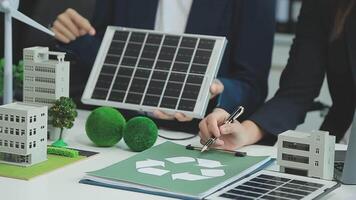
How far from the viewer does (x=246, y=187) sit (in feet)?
4.23

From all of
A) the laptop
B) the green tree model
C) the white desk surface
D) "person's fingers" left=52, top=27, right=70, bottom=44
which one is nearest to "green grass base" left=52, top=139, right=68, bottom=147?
the green tree model

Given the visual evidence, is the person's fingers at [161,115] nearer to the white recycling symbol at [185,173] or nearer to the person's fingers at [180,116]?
the person's fingers at [180,116]

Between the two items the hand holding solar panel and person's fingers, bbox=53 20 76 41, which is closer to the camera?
the hand holding solar panel

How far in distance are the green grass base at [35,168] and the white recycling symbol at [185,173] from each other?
6.8 inches

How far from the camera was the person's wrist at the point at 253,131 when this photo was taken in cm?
169

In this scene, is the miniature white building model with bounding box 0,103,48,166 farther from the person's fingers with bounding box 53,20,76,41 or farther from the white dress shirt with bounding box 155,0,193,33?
the white dress shirt with bounding box 155,0,193,33

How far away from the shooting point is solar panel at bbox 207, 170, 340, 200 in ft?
4.07

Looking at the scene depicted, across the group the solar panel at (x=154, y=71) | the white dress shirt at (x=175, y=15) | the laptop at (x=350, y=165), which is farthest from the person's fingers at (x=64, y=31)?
the laptop at (x=350, y=165)

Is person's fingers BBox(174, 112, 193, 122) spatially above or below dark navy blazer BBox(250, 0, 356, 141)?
below

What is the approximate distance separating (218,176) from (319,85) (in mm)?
639

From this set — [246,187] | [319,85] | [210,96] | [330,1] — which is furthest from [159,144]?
[330,1]

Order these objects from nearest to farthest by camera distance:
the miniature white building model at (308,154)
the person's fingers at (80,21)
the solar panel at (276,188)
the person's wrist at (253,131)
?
1. the solar panel at (276,188)
2. the miniature white building model at (308,154)
3. the person's wrist at (253,131)
4. the person's fingers at (80,21)

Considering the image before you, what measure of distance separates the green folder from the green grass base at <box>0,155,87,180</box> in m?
0.11

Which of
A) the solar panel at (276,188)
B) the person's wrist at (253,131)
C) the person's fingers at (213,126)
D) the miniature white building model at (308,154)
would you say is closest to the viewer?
the solar panel at (276,188)
